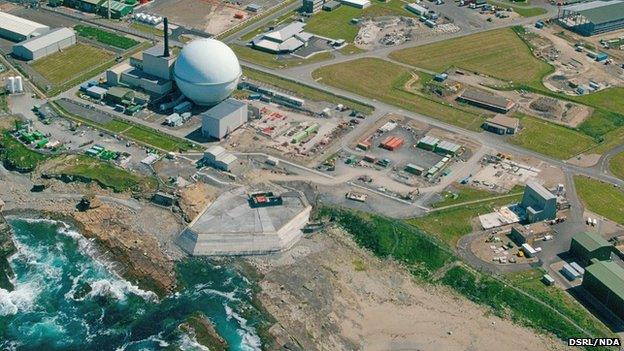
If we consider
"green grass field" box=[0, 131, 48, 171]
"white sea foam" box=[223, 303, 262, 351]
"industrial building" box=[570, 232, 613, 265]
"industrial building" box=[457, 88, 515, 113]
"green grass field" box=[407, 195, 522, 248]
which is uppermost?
"industrial building" box=[570, 232, 613, 265]

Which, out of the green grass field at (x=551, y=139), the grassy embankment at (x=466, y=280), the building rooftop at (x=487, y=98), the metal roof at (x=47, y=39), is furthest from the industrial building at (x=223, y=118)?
the green grass field at (x=551, y=139)

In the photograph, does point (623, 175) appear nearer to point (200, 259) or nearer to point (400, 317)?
point (400, 317)

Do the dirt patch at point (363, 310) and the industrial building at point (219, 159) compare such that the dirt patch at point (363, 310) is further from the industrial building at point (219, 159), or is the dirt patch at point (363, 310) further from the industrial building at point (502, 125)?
the industrial building at point (502, 125)

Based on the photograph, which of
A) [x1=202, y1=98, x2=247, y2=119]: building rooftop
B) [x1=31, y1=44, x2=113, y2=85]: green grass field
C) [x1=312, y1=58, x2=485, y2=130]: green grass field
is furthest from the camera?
[x1=31, y1=44, x2=113, y2=85]: green grass field

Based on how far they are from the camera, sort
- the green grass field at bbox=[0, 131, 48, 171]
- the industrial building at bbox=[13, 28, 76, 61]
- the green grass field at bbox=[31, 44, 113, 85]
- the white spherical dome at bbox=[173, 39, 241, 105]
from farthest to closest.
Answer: the industrial building at bbox=[13, 28, 76, 61] < the green grass field at bbox=[31, 44, 113, 85] < the white spherical dome at bbox=[173, 39, 241, 105] < the green grass field at bbox=[0, 131, 48, 171]

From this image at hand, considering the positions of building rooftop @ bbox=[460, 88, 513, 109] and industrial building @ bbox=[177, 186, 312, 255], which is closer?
industrial building @ bbox=[177, 186, 312, 255]

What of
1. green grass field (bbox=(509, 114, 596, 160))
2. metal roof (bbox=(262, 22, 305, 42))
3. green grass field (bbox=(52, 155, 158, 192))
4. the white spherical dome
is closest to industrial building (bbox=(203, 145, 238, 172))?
green grass field (bbox=(52, 155, 158, 192))

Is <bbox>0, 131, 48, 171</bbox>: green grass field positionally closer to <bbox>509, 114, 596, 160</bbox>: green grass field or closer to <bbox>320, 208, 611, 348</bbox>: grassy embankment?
<bbox>320, 208, 611, 348</bbox>: grassy embankment
